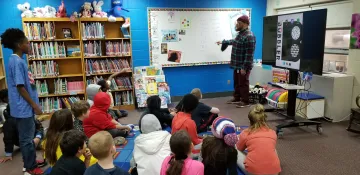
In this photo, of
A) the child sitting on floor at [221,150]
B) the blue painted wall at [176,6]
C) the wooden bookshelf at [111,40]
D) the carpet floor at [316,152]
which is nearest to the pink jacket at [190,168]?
the child sitting on floor at [221,150]

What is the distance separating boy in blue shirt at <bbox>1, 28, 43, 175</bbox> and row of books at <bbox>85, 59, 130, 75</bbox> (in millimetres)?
2403

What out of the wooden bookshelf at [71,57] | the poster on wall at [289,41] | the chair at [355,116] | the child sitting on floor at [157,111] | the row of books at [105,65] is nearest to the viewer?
the child sitting on floor at [157,111]

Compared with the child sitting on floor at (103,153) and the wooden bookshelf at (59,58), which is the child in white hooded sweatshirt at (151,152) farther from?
the wooden bookshelf at (59,58)

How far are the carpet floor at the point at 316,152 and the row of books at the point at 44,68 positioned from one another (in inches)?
55.1

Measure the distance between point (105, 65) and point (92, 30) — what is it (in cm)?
66

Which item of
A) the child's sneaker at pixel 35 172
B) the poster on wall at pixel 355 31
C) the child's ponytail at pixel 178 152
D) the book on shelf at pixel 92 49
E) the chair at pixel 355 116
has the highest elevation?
the poster on wall at pixel 355 31

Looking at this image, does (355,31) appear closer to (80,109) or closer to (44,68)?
(80,109)

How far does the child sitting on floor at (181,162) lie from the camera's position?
1.71 m

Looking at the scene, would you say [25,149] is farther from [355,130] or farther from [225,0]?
[225,0]

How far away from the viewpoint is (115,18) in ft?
16.4

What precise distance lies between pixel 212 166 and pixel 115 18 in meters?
3.78

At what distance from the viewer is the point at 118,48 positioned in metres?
5.12

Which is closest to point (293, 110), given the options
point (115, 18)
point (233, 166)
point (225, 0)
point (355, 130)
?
point (355, 130)

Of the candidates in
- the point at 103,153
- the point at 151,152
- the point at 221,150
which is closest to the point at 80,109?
the point at 151,152
